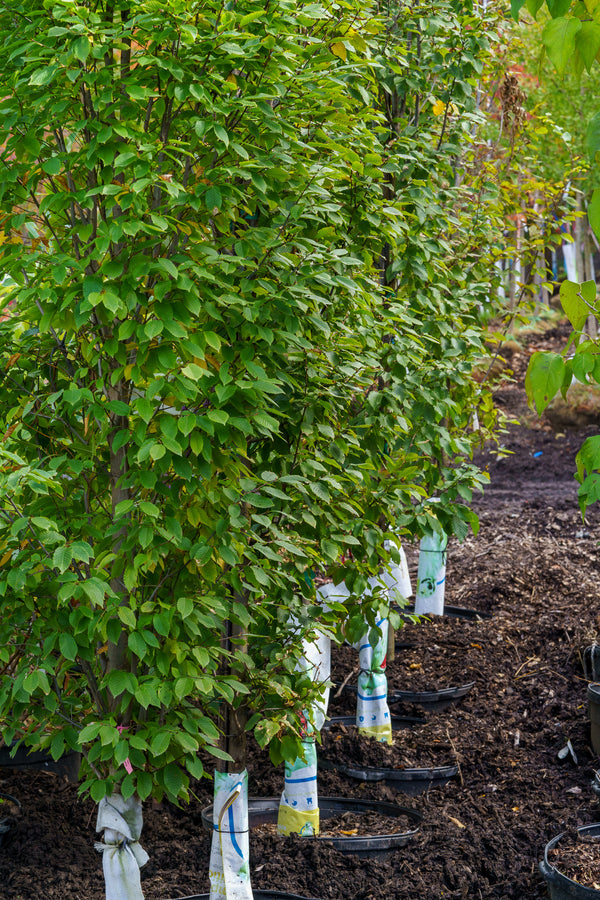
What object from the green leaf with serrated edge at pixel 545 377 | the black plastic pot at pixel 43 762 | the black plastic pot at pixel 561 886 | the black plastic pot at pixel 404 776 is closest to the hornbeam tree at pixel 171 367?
the green leaf with serrated edge at pixel 545 377

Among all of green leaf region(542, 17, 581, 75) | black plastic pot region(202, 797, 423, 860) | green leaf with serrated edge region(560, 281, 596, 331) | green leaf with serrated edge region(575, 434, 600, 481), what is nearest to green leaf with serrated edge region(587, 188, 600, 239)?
green leaf with serrated edge region(560, 281, 596, 331)

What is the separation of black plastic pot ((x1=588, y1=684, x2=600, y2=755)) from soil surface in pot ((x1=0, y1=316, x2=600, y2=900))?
0.08 m

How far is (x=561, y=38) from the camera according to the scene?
142cm

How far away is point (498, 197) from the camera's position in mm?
4980

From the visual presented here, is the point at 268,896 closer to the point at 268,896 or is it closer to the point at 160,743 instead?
the point at 268,896

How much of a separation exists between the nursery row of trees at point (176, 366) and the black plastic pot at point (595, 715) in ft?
4.99

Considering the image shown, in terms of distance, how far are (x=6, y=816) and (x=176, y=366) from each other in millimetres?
2255

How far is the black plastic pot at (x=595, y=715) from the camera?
3.97 metres

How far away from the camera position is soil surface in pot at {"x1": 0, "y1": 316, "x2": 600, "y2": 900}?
3.02 meters

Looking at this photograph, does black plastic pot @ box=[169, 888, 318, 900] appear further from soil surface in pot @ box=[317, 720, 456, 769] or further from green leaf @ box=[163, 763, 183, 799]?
soil surface in pot @ box=[317, 720, 456, 769]

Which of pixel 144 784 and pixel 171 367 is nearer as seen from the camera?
pixel 171 367

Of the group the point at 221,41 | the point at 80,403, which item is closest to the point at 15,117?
the point at 221,41

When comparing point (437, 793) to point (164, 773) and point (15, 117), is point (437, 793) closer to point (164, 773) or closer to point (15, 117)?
point (164, 773)

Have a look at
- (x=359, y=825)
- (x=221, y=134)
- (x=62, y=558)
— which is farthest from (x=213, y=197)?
(x=359, y=825)
